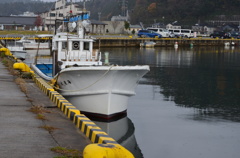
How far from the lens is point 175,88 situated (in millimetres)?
29641

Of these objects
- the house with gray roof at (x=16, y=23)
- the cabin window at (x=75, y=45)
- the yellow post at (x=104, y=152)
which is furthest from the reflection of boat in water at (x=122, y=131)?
the house with gray roof at (x=16, y=23)

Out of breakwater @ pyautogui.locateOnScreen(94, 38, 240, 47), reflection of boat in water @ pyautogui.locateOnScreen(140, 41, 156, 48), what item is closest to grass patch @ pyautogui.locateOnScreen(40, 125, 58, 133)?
breakwater @ pyautogui.locateOnScreen(94, 38, 240, 47)

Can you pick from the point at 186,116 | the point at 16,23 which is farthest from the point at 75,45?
the point at 16,23

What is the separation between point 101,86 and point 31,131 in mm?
7400

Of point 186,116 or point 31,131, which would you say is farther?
point 186,116

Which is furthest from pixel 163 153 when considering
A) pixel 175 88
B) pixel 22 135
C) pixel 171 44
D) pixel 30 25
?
pixel 30 25

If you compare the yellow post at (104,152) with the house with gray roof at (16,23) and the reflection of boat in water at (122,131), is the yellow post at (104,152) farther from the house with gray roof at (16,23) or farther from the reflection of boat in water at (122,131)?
the house with gray roof at (16,23)

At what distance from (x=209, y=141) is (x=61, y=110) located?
633 centimetres

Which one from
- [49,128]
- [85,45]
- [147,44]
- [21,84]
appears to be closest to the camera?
[49,128]

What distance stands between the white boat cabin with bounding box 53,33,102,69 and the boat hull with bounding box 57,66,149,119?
6.15 ft

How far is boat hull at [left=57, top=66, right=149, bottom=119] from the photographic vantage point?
56.8 ft

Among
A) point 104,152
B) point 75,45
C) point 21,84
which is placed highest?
point 75,45

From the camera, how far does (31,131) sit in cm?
1038

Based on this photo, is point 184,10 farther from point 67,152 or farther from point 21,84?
point 67,152
